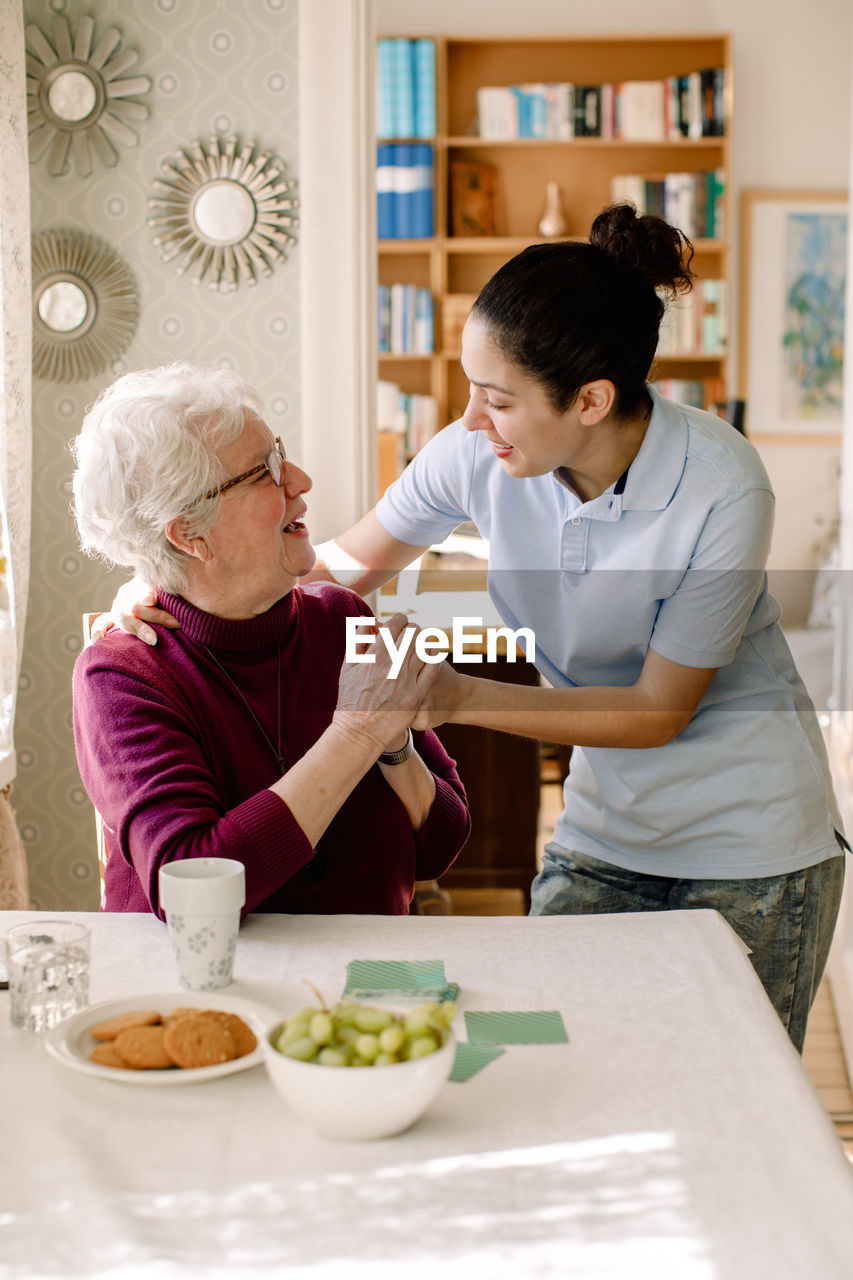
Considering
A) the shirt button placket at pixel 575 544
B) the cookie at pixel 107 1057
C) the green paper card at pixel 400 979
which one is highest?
the shirt button placket at pixel 575 544

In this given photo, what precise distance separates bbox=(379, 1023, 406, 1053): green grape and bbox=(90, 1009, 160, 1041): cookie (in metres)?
0.25

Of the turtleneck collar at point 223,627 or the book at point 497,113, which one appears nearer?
the turtleneck collar at point 223,627

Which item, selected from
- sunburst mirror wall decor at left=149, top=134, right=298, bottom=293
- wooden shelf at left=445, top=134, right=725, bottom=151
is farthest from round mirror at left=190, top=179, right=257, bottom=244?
wooden shelf at left=445, top=134, right=725, bottom=151

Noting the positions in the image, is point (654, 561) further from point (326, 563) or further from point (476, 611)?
point (476, 611)

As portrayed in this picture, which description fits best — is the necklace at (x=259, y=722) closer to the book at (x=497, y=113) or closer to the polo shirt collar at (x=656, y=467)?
the polo shirt collar at (x=656, y=467)

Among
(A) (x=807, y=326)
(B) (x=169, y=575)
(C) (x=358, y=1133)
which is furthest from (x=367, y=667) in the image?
(A) (x=807, y=326)

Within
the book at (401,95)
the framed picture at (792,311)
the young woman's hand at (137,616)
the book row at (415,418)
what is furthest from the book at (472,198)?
the young woman's hand at (137,616)

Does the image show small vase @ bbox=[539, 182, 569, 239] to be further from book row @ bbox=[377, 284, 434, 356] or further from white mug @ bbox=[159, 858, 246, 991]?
white mug @ bbox=[159, 858, 246, 991]

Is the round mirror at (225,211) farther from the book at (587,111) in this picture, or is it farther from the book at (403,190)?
the book at (587,111)

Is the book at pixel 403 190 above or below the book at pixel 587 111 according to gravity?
below

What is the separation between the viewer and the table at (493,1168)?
76 centimetres

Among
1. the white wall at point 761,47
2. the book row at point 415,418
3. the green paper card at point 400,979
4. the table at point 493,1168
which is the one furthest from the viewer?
the book row at point 415,418

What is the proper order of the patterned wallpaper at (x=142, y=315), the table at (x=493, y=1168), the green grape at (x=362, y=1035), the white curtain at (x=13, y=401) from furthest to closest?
1. the patterned wallpaper at (x=142, y=315)
2. the white curtain at (x=13, y=401)
3. the green grape at (x=362, y=1035)
4. the table at (x=493, y=1168)

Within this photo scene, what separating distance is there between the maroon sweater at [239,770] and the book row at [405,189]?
385cm
